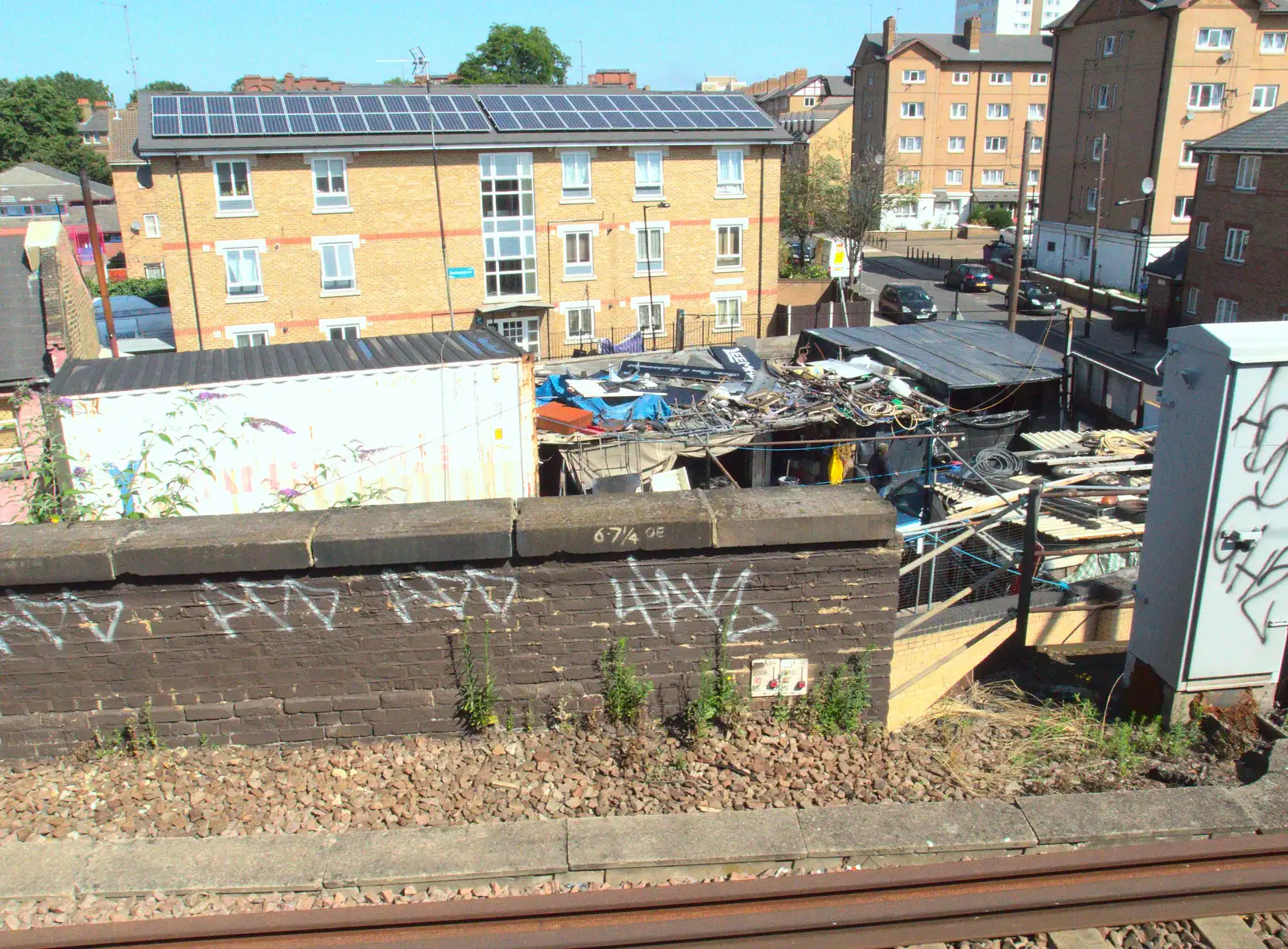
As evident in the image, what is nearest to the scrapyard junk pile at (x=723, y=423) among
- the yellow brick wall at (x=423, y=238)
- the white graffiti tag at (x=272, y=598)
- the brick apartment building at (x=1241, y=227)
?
the white graffiti tag at (x=272, y=598)

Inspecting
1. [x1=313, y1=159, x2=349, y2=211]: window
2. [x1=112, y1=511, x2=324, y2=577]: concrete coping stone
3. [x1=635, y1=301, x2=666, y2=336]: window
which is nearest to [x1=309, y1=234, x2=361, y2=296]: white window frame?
[x1=313, y1=159, x2=349, y2=211]: window

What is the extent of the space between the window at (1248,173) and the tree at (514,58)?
2213 inches

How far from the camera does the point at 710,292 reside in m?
38.2

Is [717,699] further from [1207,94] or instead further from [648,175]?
[1207,94]

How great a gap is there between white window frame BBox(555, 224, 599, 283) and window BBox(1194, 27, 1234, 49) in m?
30.6

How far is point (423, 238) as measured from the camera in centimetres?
3431

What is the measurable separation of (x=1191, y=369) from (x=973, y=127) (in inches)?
2720

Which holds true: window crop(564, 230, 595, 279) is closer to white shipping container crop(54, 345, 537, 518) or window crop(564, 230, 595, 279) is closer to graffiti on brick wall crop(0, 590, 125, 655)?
white shipping container crop(54, 345, 537, 518)

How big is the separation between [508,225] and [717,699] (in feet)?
104

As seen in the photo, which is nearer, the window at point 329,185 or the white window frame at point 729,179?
the window at point 329,185

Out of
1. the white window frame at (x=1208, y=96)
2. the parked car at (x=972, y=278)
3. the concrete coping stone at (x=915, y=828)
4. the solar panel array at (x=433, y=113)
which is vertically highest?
the white window frame at (x=1208, y=96)

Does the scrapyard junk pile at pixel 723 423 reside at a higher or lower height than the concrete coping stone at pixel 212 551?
lower

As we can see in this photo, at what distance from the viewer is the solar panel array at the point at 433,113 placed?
32.1 m

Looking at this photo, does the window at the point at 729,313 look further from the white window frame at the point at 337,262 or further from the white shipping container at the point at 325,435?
the white shipping container at the point at 325,435
